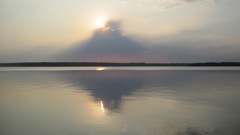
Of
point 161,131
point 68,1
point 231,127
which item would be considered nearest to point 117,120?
point 161,131

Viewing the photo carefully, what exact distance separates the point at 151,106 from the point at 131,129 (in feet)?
6.86

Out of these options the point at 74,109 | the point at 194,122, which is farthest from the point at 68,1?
the point at 194,122

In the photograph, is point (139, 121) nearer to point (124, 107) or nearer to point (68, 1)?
point (124, 107)

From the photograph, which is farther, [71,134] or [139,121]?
[139,121]

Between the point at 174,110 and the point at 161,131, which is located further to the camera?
the point at 174,110

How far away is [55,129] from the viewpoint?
15.2 feet

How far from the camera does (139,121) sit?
527cm

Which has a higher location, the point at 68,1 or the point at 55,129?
the point at 68,1

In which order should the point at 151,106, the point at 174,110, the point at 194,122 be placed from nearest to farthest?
the point at 194,122, the point at 174,110, the point at 151,106

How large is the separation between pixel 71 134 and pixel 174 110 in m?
2.67

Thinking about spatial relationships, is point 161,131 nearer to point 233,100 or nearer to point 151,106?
point 151,106

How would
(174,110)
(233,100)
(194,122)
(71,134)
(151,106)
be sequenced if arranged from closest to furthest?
(71,134) → (194,122) → (174,110) → (151,106) → (233,100)

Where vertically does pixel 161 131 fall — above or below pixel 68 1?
below

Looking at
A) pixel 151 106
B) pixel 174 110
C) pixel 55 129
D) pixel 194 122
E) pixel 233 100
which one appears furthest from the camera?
pixel 233 100
